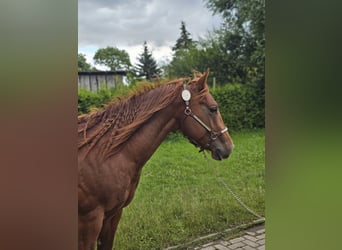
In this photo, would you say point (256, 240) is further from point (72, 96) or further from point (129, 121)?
point (72, 96)

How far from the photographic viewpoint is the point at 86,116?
136cm

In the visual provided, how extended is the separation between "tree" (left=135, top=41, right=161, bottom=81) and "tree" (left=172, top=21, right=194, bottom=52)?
0.12 metres

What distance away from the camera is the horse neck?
1.42m

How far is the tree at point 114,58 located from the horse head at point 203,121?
290mm

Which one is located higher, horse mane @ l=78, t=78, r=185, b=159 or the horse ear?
the horse ear

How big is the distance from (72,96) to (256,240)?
120 cm

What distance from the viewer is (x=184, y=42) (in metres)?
1.48

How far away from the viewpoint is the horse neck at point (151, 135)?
142cm

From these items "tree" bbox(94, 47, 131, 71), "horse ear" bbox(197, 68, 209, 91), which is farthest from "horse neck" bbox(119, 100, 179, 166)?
"tree" bbox(94, 47, 131, 71)

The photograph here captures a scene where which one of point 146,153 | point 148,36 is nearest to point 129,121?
point 146,153

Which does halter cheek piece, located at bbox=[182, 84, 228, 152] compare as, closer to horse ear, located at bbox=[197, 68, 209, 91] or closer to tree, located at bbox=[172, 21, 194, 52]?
horse ear, located at bbox=[197, 68, 209, 91]
